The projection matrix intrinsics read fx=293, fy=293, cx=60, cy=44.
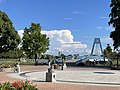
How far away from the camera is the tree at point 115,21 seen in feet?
153

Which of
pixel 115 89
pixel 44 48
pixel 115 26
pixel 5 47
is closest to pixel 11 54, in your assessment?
pixel 5 47

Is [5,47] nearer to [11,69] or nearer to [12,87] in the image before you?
[11,69]

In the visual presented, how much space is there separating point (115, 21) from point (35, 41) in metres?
15.7

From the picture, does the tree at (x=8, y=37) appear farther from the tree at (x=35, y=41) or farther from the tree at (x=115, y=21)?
the tree at (x=115, y=21)

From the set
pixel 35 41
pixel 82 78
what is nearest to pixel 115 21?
pixel 35 41

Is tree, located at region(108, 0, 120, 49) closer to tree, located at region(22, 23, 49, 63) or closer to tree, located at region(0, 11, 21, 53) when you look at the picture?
tree, located at region(22, 23, 49, 63)

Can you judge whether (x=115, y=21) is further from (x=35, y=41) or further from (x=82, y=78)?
(x=82, y=78)

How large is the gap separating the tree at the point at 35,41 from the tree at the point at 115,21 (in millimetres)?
13419

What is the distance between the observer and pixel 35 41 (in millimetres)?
54844

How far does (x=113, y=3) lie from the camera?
48.7 metres

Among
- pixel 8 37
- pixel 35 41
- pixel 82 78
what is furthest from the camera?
pixel 8 37

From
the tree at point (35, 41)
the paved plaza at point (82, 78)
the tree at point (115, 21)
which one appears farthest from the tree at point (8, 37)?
the paved plaza at point (82, 78)

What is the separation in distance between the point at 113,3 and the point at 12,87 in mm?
→ 41694

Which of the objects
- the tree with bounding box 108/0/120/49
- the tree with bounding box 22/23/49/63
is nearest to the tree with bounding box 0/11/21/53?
the tree with bounding box 22/23/49/63
